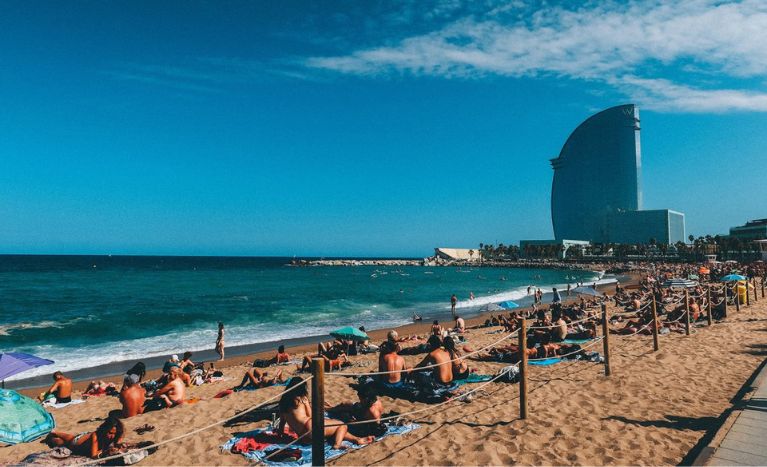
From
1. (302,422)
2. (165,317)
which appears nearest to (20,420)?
(302,422)

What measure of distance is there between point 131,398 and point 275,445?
12.6ft

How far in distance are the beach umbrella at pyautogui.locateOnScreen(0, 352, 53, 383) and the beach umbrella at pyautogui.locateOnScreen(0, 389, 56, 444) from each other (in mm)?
1949

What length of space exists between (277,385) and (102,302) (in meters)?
29.4

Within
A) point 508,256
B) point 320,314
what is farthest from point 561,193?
point 320,314

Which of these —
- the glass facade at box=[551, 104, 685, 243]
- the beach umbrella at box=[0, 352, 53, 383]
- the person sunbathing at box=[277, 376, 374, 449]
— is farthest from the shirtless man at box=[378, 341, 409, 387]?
the glass facade at box=[551, 104, 685, 243]

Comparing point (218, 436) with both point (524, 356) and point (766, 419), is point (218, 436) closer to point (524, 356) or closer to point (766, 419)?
point (524, 356)

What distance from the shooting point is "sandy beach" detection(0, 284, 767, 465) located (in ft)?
15.6

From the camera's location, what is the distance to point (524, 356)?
5.88m

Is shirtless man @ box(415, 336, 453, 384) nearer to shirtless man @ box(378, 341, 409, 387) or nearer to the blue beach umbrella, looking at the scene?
shirtless man @ box(378, 341, 409, 387)

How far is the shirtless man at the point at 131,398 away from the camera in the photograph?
24.9 ft

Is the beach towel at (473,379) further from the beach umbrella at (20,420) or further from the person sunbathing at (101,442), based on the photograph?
the beach umbrella at (20,420)

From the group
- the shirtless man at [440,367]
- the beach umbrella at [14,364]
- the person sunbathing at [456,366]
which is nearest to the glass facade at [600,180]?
the person sunbathing at [456,366]

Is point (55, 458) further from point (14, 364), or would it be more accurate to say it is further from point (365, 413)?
point (14, 364)

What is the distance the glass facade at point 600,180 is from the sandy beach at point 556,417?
147320 millimetres
